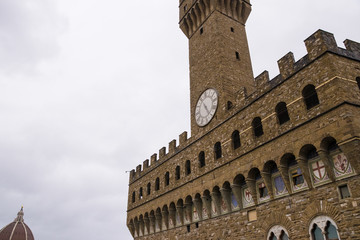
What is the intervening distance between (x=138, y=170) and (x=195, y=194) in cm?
1113

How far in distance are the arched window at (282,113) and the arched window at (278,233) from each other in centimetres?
486

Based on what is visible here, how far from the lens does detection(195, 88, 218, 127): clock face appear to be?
61.9 ft

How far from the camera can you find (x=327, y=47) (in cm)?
1198

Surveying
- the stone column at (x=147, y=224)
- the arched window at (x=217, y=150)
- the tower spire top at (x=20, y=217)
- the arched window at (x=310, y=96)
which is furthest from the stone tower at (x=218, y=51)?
the tower spire top at (x=20, y=217)

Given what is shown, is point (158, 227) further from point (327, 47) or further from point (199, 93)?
point (327, 47)

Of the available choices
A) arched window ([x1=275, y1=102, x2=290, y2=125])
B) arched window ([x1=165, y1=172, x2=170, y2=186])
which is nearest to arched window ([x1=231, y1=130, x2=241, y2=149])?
arched window ([x1=275, y1=102, x2=290, y2=125])

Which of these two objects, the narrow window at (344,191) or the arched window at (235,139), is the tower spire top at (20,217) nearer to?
the arched window at (235,139)

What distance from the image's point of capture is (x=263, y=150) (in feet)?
45.6

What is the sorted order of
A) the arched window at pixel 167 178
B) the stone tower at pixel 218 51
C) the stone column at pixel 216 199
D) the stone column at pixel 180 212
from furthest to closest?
1. the arched window at pixel 167 178
2. the stone column at pixel 180 212
3. the stone tower at pixel 218 51
4. the stone column at pixel 216 199

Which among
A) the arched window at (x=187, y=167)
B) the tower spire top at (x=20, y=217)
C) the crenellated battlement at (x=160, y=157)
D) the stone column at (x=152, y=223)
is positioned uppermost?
the tower spire top at (x=20, y=217)

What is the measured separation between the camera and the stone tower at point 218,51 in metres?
19.1

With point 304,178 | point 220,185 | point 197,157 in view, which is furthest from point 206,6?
point 304,178

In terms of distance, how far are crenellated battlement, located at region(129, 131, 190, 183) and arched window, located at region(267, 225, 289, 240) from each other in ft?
29.8

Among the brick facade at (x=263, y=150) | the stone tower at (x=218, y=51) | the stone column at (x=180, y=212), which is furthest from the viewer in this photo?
the stone column at (x=180, y=212)
